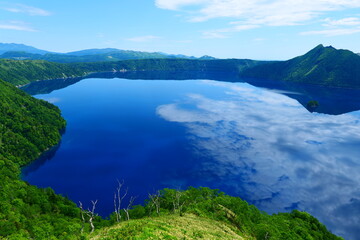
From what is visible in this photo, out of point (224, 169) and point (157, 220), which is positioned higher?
point (157, 220)

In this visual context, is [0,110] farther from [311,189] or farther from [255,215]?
[311,189]

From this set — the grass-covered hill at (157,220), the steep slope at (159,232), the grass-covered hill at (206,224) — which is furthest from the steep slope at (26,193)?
the grass-covered hill at (206,224)

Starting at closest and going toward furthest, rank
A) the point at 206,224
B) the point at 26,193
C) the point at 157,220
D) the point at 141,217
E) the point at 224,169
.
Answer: the point at 157,220 → the point at 206,224 → the point at 141,217 → the point at 26,193 → the point at 224,169

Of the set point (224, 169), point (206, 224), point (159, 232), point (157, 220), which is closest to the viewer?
point (159, 232)

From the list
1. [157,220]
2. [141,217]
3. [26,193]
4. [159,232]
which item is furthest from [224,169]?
[159,232]

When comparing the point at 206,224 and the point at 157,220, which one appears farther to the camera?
the point at 206,224

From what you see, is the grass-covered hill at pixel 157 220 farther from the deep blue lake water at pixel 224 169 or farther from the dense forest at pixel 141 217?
the deep blue lake water at pixel 224 169

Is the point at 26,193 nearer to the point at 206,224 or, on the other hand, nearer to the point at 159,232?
the point at 206,224

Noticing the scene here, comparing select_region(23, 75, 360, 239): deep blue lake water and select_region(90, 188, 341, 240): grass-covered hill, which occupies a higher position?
select_region(90, 188, 341, 240): grass-covered hill

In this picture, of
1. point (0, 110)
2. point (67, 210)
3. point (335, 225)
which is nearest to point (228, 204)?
point (335, 225)

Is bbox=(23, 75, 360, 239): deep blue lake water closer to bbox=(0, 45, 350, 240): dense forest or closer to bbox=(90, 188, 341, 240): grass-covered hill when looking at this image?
bbox=(0, 45, 350, 240): dense forest

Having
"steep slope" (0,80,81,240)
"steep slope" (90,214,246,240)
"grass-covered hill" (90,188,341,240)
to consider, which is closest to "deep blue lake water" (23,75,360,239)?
"steep slope" (0,80,81,240)

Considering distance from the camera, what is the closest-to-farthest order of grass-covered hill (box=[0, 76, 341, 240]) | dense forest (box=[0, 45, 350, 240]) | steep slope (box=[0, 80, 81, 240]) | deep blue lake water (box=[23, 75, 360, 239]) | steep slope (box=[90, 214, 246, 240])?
steep slope (box=[90, 214, 246, 240]), grass-covered hill (box=[0, 76, 341, 240]), dense forest (box=[0, 45, 350, 240]), steep slope (box=[0, 80, 81, 240]), deep blue lake water (box=[23, 75, 360, 239])

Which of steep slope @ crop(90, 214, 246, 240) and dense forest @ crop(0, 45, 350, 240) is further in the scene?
dense forest @ crop(0, 45, 350, 240)
